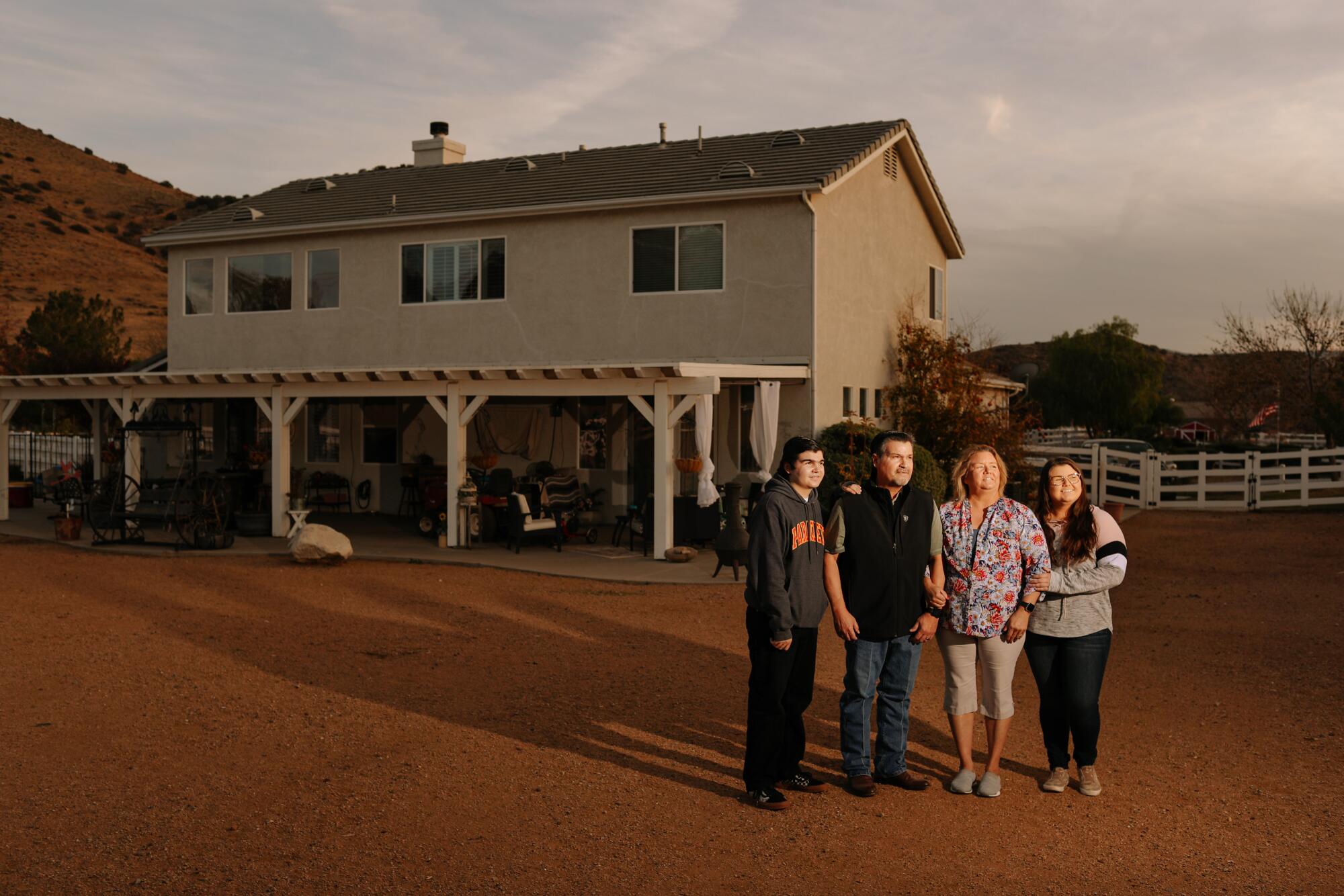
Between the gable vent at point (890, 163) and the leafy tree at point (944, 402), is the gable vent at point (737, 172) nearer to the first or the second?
the gable vent at point (890, 163)

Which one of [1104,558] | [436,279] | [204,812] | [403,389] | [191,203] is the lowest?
[204,812]

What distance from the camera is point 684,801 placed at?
5.55 metres

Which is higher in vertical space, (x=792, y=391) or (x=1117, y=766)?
(x=792, y=391)

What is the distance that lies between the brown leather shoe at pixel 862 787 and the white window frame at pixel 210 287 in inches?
754

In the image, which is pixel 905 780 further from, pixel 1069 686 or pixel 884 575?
pixel 884 575

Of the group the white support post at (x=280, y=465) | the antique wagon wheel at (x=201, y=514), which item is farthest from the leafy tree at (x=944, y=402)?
the antique wagon wheel at (x=201, y=514)

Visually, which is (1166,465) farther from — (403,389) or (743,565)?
(403,389)

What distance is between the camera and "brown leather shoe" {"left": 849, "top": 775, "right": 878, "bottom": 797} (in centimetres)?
Answer: 559

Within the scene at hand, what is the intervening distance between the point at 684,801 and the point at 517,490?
39.2 ft

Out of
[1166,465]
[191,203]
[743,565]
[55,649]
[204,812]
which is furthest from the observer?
[191,203]

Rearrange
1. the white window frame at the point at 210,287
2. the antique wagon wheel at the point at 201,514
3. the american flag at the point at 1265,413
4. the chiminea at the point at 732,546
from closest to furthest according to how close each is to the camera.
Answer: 1. the chiminea at the point at 732,546
2. the antique wagon wheel at the point at 201,514
3. the white window frame at the point at 210,287
4. the american flag at the point at 1265,413

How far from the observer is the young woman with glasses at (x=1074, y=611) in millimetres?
5434

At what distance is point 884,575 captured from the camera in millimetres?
5402

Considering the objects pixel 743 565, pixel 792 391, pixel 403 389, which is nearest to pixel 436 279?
pixel 403 389
